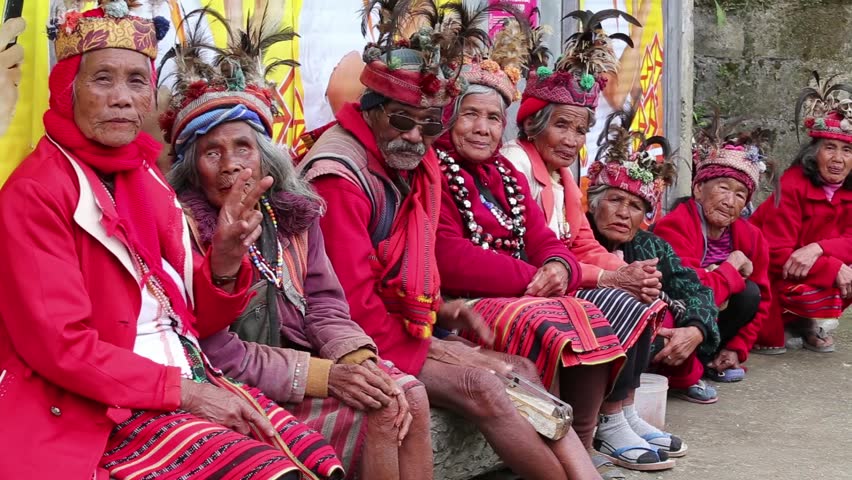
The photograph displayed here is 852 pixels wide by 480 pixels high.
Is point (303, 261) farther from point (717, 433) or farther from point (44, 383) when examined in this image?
point (717, 433)

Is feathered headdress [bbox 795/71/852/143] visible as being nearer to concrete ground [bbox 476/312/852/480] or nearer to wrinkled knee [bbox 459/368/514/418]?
concrete ground [bbox 476/312/852/480]

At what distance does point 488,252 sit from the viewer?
4.55 meters

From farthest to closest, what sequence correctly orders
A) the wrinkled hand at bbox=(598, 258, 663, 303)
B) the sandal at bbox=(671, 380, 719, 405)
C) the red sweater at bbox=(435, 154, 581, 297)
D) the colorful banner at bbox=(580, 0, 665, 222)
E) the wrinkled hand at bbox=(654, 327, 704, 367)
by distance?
1. the colorful banner at bbox=(580, 0, 665, 222)
2. the sandal at bbox=(671, 380, 719, 405)
3. the wrinkled hand at bbox=(654, 327, 704, 367)
4. the wrinkled hand at bbox=(598, 258, 663, 303)
5. the red sweater at bbox=(435, 154, 581, 297)

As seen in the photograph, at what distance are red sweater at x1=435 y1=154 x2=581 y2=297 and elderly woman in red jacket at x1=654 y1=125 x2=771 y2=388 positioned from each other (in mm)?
1618

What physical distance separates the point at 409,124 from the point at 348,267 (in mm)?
612

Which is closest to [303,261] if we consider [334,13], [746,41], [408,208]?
[408,208]

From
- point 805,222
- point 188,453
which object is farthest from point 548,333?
point 805,222

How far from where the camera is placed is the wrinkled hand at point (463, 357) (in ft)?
13.8

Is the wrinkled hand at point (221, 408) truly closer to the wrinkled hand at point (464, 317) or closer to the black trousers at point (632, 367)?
the wrinkled hand at point (464, 317)

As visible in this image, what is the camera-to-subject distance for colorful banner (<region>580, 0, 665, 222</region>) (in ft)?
25.9

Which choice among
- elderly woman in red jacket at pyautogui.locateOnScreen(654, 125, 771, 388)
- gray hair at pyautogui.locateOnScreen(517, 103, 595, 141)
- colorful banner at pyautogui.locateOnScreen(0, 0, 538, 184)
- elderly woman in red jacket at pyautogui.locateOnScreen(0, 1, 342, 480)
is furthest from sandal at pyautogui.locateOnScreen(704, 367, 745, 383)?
elderly woman in red jacket at pyautogui.locateOnScreen(0, 1, 342, 480)

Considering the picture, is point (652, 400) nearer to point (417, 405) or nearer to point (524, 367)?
point (524, 367)

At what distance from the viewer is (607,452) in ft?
16.7

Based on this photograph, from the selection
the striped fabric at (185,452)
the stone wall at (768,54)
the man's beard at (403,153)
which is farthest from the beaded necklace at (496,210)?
the stone wall at (768,54)
